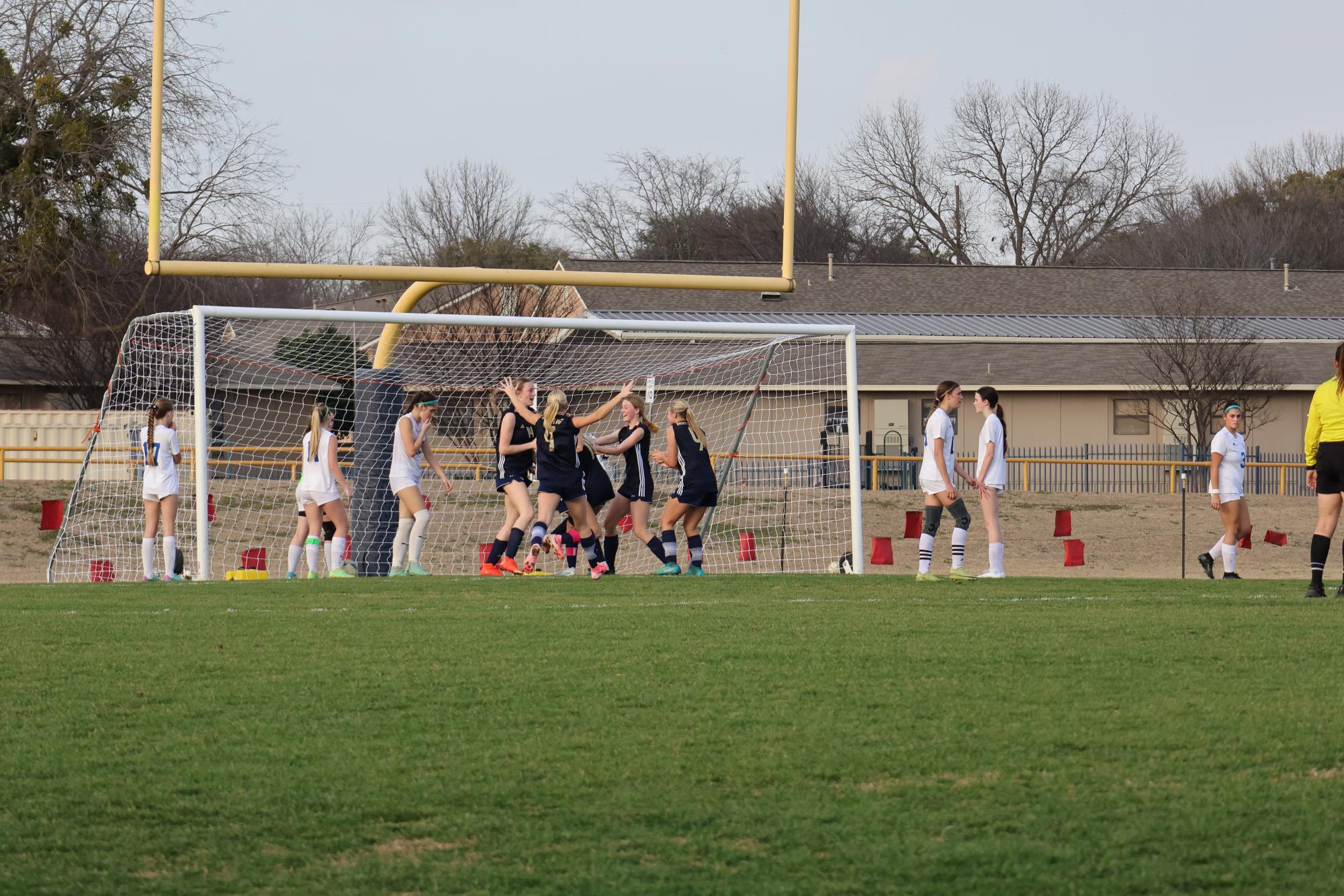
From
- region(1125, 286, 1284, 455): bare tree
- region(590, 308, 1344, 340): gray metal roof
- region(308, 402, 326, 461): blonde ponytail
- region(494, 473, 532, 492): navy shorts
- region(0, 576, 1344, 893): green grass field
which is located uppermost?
region(590, 308, 1344, 340): gray metal roof

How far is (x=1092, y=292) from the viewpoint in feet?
145

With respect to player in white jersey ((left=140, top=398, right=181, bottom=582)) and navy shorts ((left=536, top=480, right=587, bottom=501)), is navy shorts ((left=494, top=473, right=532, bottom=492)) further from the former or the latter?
player in white jersey ((left=140, top=398, right=181, bottom=582))

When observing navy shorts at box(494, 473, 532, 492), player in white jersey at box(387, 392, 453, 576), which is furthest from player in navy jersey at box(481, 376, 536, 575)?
A: player in white jersey at box(387, 392, 453, 576)

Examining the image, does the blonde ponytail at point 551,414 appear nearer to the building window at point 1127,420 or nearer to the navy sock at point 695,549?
the navy sock at point 695,549

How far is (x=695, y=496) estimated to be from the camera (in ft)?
45.1

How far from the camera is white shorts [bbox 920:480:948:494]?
42.1ft

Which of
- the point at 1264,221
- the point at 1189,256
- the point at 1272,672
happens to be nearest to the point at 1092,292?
the point at 1189,256

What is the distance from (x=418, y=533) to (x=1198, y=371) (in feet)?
82.4

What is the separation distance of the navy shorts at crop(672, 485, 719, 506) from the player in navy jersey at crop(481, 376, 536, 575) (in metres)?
1.39

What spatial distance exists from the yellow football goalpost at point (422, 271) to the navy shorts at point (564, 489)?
216 cm

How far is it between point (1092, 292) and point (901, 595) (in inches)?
1385

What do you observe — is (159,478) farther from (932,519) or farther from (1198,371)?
(1198,371)

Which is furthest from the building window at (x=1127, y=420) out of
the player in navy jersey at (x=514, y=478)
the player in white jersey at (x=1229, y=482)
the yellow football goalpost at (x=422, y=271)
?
the player in navy jersey at (x=514, y=478)

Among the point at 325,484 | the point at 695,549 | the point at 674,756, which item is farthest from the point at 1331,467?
the point at 325,484
